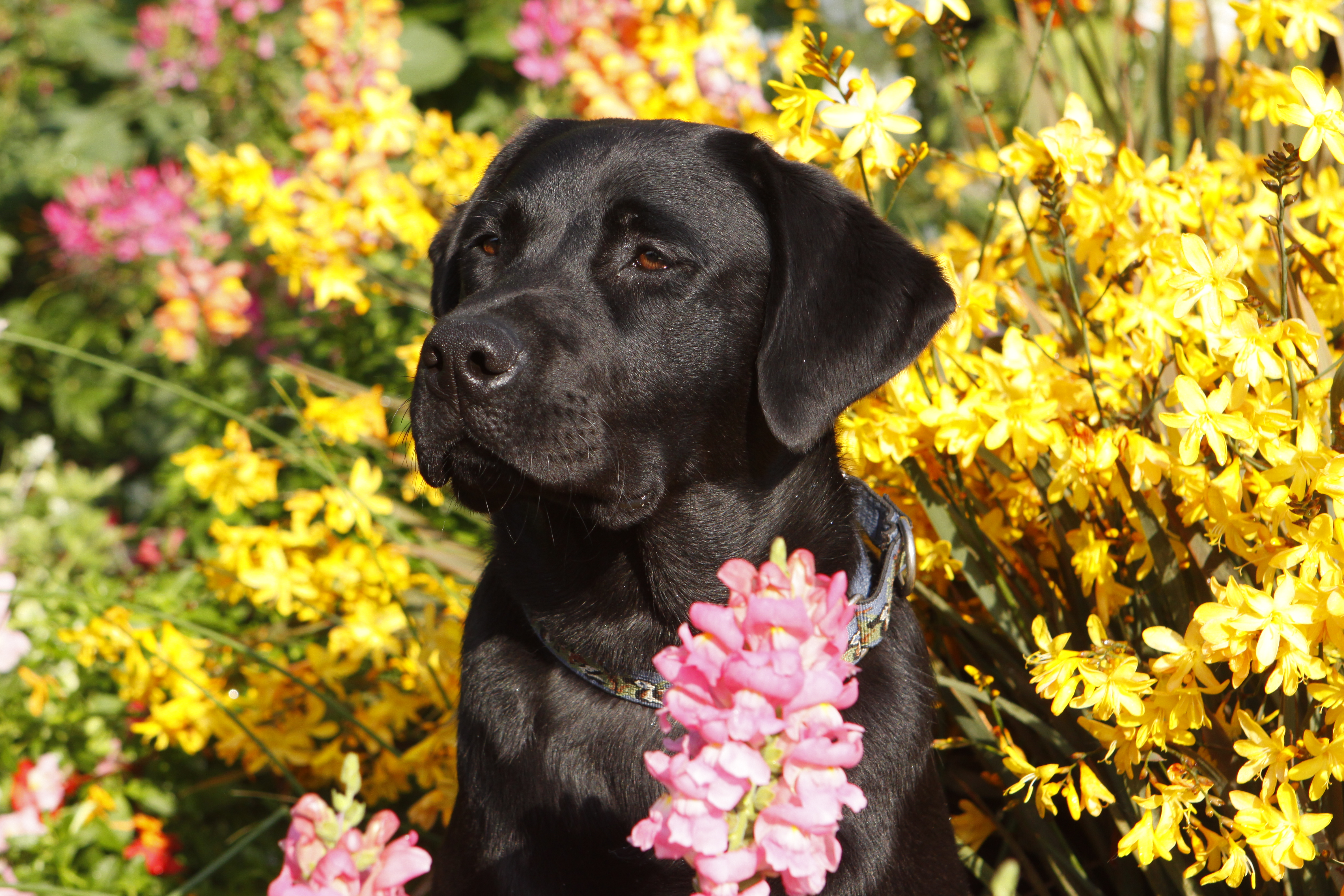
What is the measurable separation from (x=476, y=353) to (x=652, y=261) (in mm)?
407

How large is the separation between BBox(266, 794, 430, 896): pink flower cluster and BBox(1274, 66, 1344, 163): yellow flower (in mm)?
1510

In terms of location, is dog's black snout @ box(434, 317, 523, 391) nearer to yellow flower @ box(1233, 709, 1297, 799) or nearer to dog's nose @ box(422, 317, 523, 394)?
dog's nose @ box(422, 317, 523, 394)

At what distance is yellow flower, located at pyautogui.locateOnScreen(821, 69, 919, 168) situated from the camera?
1860mm

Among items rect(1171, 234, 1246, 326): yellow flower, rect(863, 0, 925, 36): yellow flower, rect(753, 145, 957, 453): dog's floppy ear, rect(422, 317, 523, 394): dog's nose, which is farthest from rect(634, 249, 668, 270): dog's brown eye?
rect(1171, 234, 1246, 326): yellow flower

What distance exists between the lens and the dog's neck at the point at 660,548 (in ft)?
6.24

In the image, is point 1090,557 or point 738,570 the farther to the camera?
point 1090,557

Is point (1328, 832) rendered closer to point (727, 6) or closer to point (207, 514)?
point (727, 6)

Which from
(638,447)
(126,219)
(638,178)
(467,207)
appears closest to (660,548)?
(638,447)

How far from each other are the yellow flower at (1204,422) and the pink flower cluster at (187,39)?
13.6ft

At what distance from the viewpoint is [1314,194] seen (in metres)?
2.56

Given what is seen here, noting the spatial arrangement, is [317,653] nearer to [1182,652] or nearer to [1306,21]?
[1182,652]

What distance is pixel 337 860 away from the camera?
33.7 inches

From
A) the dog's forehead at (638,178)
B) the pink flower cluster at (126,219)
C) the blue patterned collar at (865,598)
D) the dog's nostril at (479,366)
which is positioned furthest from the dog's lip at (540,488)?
the pink flower cluster at (126,219)

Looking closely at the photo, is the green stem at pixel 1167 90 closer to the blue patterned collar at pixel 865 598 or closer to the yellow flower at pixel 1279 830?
the blue patterned collar at pixel 865 598
